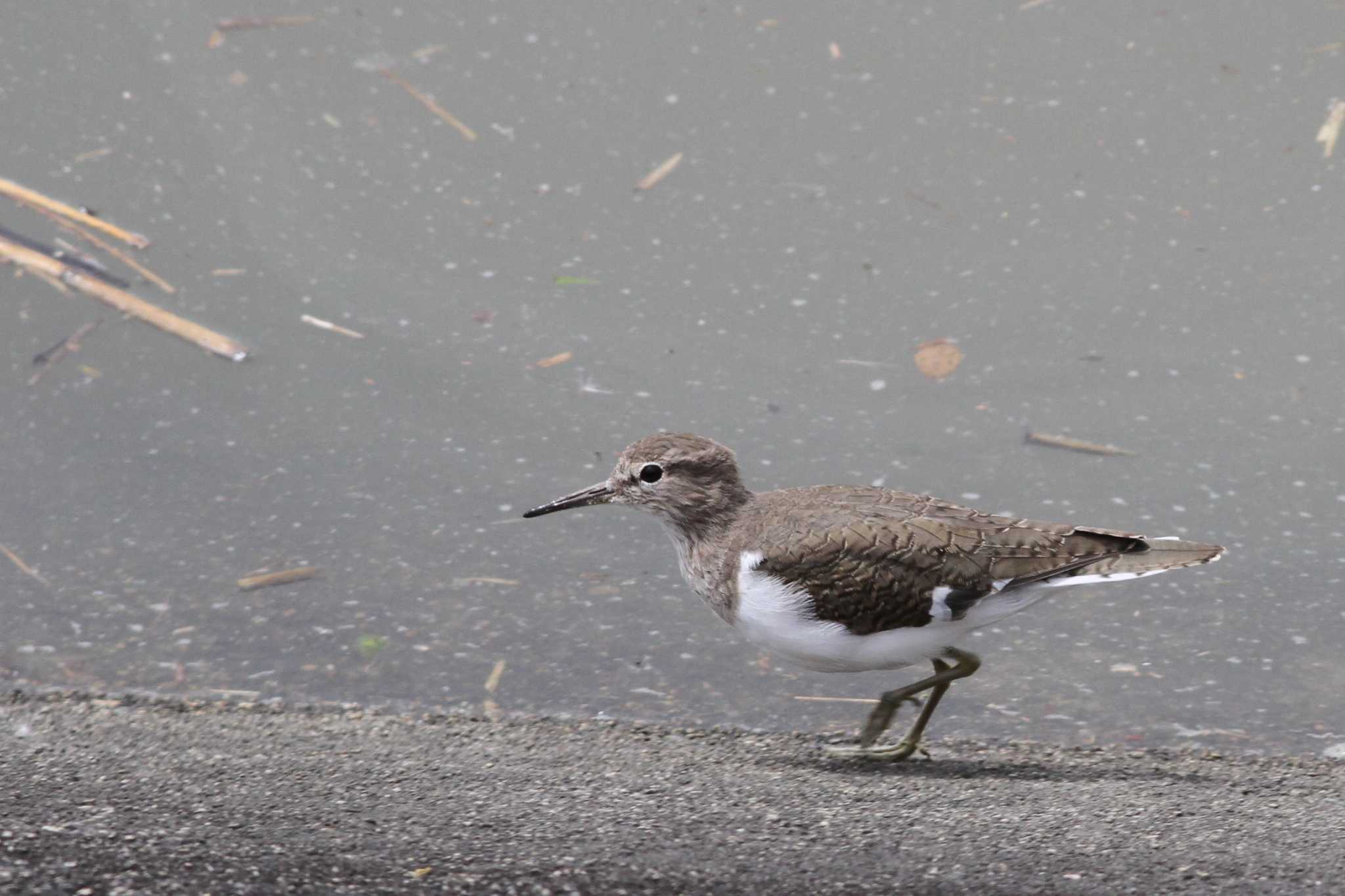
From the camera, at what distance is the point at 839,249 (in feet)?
25.8

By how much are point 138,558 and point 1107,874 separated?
407 centimetres

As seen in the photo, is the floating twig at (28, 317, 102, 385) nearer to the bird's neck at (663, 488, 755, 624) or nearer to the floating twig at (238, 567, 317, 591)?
the floating twig at (238, 567, 317, 591)

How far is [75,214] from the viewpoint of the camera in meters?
7.72

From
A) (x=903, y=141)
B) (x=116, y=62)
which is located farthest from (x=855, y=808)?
(x=116, y=62)

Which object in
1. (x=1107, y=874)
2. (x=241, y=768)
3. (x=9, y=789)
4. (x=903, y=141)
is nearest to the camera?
(x=1107, y=874)

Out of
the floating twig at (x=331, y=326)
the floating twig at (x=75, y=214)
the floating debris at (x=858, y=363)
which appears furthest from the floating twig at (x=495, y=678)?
the floating twig at (x=75, y=214)

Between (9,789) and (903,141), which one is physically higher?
(903,141)

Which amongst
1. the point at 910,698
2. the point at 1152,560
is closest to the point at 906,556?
the point at 910,698

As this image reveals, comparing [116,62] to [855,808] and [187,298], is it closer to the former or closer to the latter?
[187,298]

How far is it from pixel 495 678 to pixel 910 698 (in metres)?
1.56

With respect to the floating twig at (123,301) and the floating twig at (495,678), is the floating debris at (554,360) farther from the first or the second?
the floating twig at (495,678)

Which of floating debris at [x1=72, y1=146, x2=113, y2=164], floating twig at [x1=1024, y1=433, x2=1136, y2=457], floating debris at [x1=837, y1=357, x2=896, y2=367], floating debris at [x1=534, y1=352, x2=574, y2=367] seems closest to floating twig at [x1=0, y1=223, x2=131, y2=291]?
floating debris at [x1=72, y1=146, x2=113, y2=164]

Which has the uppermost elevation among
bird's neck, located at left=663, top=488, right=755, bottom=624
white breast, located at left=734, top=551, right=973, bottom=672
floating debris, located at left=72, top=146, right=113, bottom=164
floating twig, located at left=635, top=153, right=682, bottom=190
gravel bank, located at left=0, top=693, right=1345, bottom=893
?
floating twig, located at left=635, top=153, right=682, bottom=190

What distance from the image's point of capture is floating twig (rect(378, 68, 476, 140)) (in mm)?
8438
